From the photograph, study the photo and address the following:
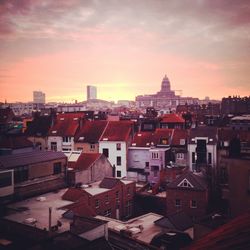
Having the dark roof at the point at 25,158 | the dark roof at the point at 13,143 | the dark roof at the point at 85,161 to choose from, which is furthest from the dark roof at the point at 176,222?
the dark roof at the point at 13,143

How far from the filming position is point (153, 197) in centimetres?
2175

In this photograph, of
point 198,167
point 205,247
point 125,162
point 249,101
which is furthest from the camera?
point 249,101

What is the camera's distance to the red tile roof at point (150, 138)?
1126 inches

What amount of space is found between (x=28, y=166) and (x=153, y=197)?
8.56 meters

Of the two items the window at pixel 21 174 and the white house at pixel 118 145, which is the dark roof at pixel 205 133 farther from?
the window at pixel 21 174

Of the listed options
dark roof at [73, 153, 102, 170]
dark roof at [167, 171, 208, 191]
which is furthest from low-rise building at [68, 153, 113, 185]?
dark roof at [167, 171, 208, 191]

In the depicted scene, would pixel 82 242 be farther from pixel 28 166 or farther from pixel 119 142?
pixel 119 142

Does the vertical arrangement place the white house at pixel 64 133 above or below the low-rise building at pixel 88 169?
above

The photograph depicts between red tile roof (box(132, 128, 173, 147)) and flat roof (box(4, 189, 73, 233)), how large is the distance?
10476 millimetres

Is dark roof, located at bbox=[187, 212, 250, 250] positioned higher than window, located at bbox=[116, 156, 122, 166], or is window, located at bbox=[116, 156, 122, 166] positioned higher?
dark roof, located at bbox=[187, 212, 250, 250]

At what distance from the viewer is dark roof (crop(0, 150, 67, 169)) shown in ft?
61.9

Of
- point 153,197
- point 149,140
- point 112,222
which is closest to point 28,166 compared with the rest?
point 112,222

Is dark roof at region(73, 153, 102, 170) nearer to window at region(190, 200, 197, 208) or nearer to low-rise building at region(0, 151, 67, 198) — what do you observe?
low-rise building at region(0, 151, 67, 198)

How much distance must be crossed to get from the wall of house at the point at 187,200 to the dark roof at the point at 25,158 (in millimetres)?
8182
